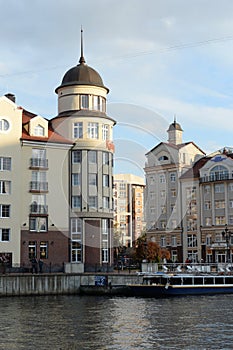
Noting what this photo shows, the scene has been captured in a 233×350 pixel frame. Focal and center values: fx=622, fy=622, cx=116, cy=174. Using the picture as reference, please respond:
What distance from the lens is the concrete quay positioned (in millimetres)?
54562

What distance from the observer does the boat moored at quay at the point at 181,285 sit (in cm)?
5544

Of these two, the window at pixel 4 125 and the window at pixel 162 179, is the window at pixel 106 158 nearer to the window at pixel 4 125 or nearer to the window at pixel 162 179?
the window at pixel 4 125

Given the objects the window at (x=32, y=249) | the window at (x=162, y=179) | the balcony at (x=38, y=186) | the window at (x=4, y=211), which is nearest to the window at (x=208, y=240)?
the window at (x=162, y=179)

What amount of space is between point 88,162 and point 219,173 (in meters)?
38.8

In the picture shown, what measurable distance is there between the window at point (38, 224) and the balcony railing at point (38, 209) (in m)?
0.67

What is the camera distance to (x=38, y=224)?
220ft

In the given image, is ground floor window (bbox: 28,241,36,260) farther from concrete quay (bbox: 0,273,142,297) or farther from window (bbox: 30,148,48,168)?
concrete quay (bbox: 0,273,142,297)

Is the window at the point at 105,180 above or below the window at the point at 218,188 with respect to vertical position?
below

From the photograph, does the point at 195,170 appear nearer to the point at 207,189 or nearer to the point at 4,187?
the point at 207,189

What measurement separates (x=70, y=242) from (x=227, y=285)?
18.5m

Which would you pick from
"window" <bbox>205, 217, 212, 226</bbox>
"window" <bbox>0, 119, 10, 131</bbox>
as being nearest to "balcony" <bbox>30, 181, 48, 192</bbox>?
"window" <bbox>0, 119, 10, 131</bbox>

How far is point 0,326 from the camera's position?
111 ft

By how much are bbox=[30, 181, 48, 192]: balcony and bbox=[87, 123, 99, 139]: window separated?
25.4 ft

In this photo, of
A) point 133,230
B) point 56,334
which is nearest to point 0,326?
point 56,334
